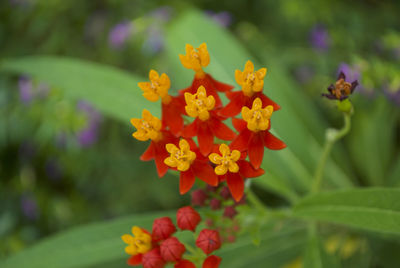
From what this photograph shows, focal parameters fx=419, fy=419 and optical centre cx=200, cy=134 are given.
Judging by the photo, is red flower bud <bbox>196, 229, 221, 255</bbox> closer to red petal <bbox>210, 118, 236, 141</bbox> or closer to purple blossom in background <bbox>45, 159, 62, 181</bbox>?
red petal <bbox>210, 118, 236, 141</bbox>

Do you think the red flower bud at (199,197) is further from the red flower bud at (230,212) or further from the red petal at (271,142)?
the red petal at (271,142)

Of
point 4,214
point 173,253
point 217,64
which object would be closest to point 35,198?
point 4,214

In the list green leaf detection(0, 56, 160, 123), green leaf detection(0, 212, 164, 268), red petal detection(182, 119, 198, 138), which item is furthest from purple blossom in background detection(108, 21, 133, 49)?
red petal detection(182, 119, 198, 138)

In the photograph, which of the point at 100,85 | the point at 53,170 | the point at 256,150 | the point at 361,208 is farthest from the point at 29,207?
the point at 361,208

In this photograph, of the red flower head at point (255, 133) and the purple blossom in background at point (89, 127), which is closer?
the red flower head at point (255, 133)

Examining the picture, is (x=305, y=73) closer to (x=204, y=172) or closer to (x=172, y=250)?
(x=204, y=172)

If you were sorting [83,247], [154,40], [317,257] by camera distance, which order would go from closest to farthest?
1. [317,257]
2. [83,247]
3. [154,40]

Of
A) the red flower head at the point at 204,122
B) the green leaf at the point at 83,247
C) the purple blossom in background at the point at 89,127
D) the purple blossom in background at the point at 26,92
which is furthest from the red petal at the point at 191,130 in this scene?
the purple blossom in background at the point at 26,92
